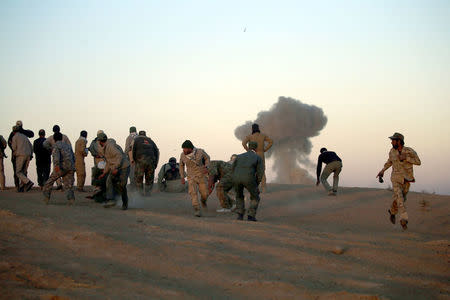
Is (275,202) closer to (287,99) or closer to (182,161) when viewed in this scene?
(182,161)

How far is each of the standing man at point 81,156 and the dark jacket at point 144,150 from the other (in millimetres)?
1935

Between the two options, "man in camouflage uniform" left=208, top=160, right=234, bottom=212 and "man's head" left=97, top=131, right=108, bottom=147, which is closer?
"man's head" left=97, top=131, right=108, bottom=147

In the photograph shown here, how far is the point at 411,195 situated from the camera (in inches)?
655

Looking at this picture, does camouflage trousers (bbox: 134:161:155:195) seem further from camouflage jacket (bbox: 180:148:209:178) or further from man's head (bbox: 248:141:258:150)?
man's head (bbox: 248:141:258:150)

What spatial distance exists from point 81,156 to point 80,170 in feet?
1.53

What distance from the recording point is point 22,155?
15.7 meters

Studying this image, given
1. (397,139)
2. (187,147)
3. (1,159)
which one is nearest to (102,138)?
(187,147)

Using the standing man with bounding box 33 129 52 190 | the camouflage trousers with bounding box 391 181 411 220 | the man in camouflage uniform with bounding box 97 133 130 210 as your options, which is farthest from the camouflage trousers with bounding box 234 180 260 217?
the standing man with bounding box 33 129 52 190

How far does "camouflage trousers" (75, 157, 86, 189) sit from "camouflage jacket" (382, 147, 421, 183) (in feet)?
30.5

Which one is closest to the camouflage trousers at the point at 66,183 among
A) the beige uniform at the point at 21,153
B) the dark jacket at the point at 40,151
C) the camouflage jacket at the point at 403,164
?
the beige uniform at the point at 21,153

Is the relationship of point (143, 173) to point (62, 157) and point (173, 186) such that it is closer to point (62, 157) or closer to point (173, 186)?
point (173, 186)

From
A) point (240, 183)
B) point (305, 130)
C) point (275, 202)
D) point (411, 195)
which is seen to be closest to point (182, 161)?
point (240, 183)

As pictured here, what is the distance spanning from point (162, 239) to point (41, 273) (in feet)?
8.12

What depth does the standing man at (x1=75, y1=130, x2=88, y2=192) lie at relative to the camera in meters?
15.9
